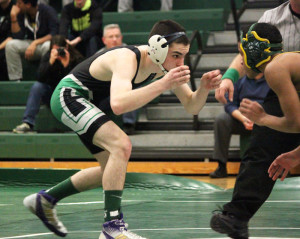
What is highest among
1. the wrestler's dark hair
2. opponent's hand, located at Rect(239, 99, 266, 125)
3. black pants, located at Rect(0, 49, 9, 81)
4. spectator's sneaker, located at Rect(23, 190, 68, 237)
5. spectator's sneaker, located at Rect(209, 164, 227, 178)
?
the wrestler's dark hair

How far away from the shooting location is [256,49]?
3.14m

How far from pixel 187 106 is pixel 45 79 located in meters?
3.96

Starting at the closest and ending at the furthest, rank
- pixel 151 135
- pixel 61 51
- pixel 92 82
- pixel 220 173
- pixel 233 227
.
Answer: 1. pixel 233 227
2. pixel 92 82
3. pixel 220 173
4. pixel 151 135
5. pixel 61 51

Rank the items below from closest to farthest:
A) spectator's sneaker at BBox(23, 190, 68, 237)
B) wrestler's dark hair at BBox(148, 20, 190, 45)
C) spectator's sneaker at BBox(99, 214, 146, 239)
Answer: spectator's sneaker at BBox(99, 214, 146, 239) < wrestler's dark hair at BBox(148, 20, 190, 45) < spectator's sneaker at BBox(23, 190, 68, 237)

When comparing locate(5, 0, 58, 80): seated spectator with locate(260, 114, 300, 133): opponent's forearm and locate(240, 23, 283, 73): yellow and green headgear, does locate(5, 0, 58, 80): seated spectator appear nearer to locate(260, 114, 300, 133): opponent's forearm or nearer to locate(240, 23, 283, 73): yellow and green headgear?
locate(240, 23, 283, 73): yellow and green headgear

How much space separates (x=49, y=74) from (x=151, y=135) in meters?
1.24

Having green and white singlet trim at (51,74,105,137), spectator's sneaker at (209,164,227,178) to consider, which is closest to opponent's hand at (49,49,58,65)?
spectator's sneaker at (209,164,227,178)

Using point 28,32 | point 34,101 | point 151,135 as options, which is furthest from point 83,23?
point 151,135

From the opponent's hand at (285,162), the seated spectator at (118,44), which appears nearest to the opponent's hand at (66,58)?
the seated spectator at (118,44)

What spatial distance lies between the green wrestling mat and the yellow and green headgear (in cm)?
88

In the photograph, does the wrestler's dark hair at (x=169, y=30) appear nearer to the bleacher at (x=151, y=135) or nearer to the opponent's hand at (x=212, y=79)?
the opponent's hand at (x=212, y=79)

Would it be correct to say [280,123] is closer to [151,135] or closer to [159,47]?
[159,47]

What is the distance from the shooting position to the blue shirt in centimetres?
654

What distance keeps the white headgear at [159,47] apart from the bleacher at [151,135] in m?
3.28
